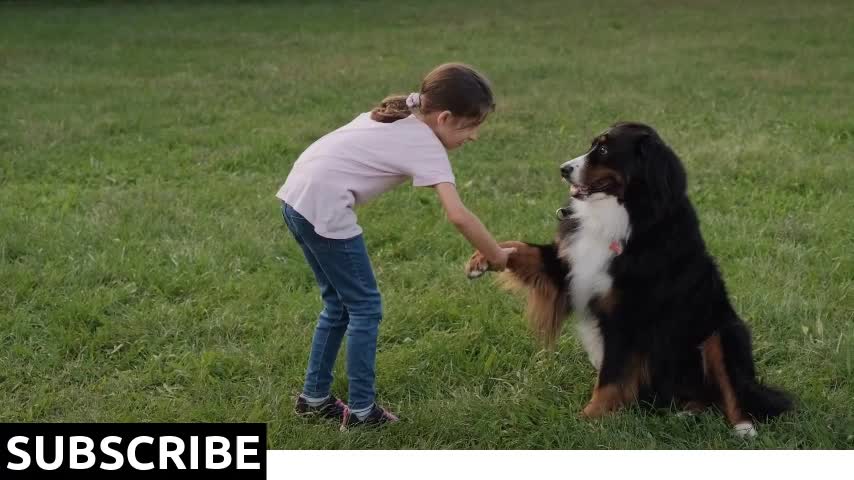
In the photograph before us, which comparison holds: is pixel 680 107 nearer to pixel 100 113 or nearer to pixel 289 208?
pixel 100 113

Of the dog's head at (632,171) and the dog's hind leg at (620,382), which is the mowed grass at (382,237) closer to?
the dog's hind leg at (620,382)

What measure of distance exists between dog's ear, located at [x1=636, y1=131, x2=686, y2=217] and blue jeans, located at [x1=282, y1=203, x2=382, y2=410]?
0.98 metres

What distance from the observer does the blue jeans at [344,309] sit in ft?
10.0

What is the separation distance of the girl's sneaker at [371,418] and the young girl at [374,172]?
31cm

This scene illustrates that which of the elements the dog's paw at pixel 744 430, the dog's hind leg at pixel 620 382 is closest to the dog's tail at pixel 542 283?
the dog's hind leg at pixel 620 382

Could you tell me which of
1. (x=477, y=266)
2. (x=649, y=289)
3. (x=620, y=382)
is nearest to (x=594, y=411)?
A: (x=620, y=382)

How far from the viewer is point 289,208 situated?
3074 millimetres

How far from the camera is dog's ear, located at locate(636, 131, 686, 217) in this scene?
3082 mm

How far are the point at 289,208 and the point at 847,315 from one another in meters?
2.69

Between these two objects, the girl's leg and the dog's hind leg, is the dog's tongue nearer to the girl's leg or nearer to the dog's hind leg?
the dog's hind leg

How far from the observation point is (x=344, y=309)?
3.30 metres

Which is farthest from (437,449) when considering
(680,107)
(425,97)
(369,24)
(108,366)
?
(369,24)

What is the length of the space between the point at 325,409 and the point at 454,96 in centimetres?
126

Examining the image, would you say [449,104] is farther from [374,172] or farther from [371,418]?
[371,418]
